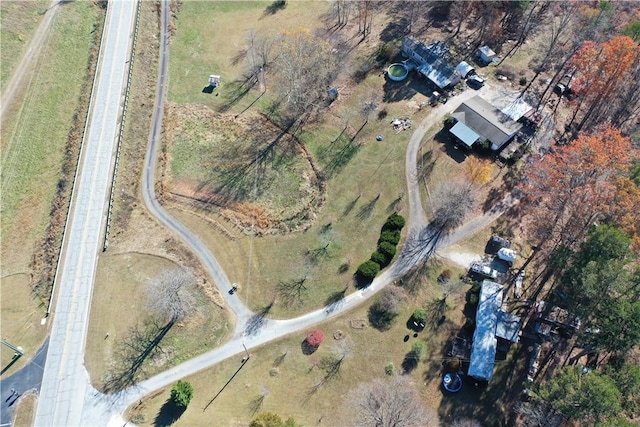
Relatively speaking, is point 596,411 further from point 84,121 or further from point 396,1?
point 396,1

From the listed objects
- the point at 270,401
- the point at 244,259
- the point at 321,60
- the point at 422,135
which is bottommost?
the point at 270,401

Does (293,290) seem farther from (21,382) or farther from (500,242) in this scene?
(21,382)

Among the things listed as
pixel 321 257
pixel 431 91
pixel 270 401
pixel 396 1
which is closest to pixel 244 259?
pixel 321 257

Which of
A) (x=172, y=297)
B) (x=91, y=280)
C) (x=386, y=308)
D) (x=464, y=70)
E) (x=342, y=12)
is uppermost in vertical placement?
(x=342, y=12)

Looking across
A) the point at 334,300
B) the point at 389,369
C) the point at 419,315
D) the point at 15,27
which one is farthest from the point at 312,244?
the point at 15,27

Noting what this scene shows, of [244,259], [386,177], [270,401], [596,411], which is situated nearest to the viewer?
[596,411]

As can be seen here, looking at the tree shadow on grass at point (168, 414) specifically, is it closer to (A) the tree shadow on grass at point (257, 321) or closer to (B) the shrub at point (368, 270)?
(A) the tree shadow on grass at point (257, 321)
